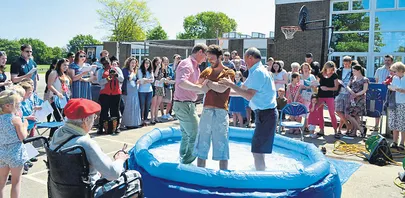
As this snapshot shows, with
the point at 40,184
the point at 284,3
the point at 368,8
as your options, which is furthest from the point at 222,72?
the point at 284,3

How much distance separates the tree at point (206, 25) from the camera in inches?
3875

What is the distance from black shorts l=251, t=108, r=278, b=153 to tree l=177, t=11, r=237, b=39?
94593 mm

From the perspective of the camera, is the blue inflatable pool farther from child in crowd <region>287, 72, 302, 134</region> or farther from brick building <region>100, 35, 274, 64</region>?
brick building <region>100, 35, 274, 64</region>

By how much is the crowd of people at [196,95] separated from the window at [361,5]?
10.7 meters

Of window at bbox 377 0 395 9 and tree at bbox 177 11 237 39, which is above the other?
tree at bbox 177 11 237 39

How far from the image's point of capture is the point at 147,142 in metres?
5.53

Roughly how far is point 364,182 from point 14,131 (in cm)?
485

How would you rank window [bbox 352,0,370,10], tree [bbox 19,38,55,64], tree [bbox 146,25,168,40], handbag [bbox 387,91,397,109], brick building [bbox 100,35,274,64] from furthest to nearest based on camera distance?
tree [bbox 19,38,55,64]
tree [bbox 146,25,168,40]
brick building [bbox 100,35,274,64]
window [bbox 352,0,370,10]
handbag [bbox 387,91,397,109]

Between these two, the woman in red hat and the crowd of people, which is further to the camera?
the woman in red hat

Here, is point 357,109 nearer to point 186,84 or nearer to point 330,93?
point 330,93

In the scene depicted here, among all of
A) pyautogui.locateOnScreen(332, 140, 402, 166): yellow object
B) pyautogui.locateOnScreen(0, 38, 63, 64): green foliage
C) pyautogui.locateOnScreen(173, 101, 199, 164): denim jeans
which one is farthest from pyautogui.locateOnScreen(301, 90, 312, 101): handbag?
pyautogui.locateOnScreen(0, 38, 63, 64): green foliage

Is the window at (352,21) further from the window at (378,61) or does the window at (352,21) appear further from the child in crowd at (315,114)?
the child in crowd at (315,114)

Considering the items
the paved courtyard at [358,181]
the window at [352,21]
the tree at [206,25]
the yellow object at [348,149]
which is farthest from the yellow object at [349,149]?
the tree at [206,25]

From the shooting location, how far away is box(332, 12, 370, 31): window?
19531mm
